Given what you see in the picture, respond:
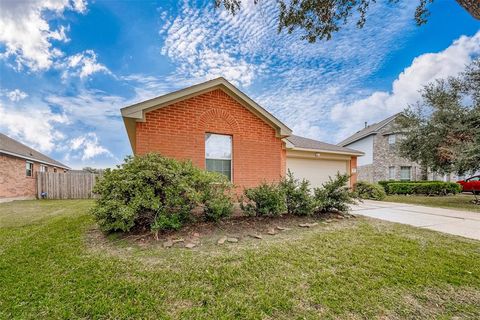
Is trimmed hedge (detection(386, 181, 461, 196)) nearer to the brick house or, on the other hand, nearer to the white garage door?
the white garage door

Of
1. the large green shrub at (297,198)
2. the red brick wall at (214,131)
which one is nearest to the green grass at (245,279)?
the large green shrub at (297,198)

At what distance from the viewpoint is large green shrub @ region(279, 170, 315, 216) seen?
21.4 ft

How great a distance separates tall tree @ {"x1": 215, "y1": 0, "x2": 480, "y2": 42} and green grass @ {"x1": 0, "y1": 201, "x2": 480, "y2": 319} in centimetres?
559

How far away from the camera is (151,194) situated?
4.73 m

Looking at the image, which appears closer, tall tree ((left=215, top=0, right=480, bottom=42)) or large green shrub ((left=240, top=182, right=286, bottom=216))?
tall tree ((left=215, top=0, right=480, bottom=42))

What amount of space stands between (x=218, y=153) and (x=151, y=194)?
374 cm

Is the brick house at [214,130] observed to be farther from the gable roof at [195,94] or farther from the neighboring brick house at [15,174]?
the neighboring brick house at [15,174]

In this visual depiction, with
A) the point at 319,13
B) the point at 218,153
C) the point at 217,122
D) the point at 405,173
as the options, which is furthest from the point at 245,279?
the point at 405,173

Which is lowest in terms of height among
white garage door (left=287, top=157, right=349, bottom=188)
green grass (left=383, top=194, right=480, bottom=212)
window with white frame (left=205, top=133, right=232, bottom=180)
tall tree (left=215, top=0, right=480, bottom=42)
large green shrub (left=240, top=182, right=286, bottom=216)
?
green grass (left=383, top=194, right=480, bottom=212)

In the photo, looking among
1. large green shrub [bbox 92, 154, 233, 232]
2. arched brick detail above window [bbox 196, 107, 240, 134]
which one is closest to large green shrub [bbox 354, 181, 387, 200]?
arched brick detail above window [bbox 196, 107, 240, 134]

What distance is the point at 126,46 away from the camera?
31.6 ft

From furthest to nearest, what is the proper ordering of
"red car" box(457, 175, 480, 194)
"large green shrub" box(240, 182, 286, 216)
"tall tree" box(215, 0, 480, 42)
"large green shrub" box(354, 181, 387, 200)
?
"red car" box(457, 175, 480, 194) < "large green shrub" box(354, 181, 387, 200) < "large green shrub" box(240, 182, 286, 216) < "tall tree" box(215, 0, 480, 42)

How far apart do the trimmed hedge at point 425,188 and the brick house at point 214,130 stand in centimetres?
1402

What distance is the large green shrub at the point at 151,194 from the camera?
461 cm
